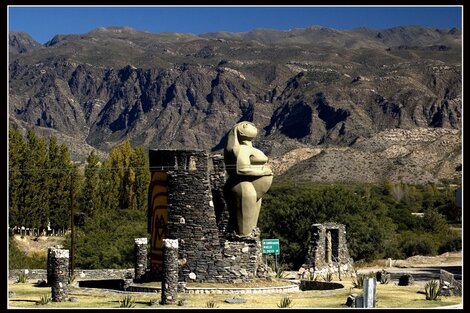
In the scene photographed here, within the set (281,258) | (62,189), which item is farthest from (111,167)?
(281,258)

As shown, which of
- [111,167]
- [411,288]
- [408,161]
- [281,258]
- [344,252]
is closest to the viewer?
[411,288]

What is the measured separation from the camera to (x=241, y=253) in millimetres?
36375

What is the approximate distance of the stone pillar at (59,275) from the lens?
1286 inches

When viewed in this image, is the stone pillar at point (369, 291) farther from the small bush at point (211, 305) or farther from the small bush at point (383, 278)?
the small bush at point (383, 278)

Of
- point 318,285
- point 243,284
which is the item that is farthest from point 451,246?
point 243,284

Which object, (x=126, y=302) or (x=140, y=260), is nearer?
(x=126, y=302)

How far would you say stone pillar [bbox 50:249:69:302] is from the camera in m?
32.7

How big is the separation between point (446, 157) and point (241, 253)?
162 meters

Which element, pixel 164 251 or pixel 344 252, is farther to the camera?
pixel 344 252

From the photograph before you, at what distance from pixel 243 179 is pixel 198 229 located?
9.99 ft

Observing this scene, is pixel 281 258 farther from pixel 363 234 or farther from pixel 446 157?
pixel 446 157

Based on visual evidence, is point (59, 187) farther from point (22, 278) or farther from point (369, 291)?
point (369, 291)

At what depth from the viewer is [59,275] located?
107 ft

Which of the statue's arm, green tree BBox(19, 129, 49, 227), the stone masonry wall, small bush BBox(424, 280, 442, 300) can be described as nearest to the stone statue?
the statue's arm
